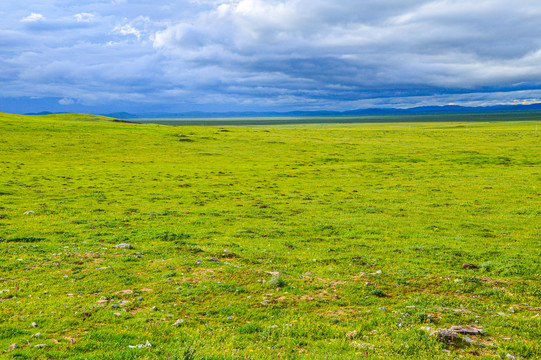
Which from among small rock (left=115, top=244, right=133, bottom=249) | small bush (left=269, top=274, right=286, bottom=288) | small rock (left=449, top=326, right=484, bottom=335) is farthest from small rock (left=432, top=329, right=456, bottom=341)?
small rock (left=115, top=244, right=133, bottom=249)

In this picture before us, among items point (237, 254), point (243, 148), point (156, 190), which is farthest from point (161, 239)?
point (243, 148)

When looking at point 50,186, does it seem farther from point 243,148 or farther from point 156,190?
point 243,148

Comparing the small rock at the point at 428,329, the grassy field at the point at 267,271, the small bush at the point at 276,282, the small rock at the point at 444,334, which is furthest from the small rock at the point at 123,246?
the small rock at the point at 444,334

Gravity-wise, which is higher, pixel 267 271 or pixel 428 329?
pixel 428 329

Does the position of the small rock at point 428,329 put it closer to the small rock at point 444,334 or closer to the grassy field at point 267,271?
the grassy field at point 267,271

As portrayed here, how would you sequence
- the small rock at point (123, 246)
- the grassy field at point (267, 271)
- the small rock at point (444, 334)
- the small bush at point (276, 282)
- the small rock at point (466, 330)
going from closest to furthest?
the grassy field at point (267, 271), the small rock at point (444, 334), the small rock at point (466, 330), the small bush at point (276, 282), the small rock at point (123, 246)

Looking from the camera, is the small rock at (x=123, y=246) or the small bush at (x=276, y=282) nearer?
the small bush at (x=276, y=282)

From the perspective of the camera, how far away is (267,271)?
52.5ft

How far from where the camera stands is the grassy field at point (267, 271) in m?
9.84

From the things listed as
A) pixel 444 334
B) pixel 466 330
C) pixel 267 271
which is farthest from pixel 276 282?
pixel 466 330

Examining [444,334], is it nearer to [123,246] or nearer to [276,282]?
[276,282]

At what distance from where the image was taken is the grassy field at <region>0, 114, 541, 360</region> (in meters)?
9.84

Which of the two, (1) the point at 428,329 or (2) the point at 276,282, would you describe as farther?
(2) the point at 276,282

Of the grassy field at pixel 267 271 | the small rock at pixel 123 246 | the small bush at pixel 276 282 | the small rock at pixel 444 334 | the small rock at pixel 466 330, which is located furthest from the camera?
the small rock at pixel 123 246
